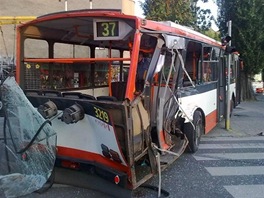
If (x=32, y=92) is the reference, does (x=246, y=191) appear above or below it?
below

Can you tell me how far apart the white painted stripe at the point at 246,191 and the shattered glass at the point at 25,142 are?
275 cm

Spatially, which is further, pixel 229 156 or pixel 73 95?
pixel 229 156

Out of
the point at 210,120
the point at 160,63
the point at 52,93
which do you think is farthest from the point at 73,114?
the point at 210,120

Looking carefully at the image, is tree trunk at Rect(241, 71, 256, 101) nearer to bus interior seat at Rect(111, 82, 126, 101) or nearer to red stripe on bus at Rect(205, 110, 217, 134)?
red stripe on bus at Rect(205, 110, 217, 134)

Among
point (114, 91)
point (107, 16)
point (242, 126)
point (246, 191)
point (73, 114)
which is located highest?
point (107, 16)

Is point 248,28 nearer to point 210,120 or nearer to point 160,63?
point 210,120

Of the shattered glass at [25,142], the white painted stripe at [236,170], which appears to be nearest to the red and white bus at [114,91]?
the shattered glass at [25,142]

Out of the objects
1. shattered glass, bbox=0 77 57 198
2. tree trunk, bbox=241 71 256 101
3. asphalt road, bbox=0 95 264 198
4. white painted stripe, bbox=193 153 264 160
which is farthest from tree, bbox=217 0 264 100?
shattered glass, bbox=0 77 57 198

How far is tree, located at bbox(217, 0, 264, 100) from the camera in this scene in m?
18.1

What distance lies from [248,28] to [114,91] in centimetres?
1412

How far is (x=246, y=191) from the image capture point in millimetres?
4980

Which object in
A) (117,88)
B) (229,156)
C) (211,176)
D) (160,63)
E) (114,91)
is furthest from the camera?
(229,156)

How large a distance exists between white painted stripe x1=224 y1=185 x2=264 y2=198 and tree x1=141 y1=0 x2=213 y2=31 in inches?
694

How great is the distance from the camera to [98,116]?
13.2 feet
